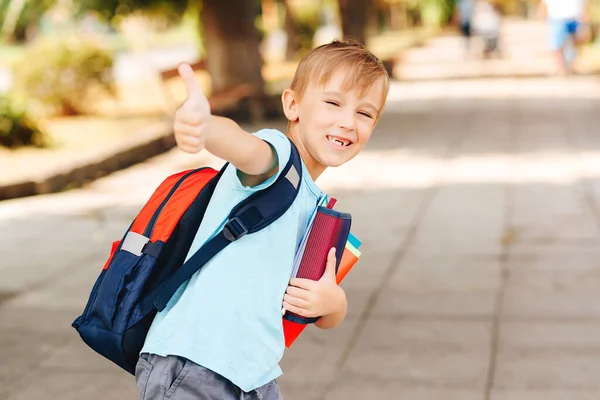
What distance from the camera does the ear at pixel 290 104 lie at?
2248 mm

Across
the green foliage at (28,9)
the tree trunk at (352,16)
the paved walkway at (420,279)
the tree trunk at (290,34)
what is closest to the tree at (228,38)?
the green foliage at (28,9)

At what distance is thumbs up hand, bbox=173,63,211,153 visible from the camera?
1.79 meters

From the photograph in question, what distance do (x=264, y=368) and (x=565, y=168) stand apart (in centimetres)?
726

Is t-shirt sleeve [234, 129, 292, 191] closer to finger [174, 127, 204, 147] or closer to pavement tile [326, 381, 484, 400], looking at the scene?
finger [174, 127, 204, 147]

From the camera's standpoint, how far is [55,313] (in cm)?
486

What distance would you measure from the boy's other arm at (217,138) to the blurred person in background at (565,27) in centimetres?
1701

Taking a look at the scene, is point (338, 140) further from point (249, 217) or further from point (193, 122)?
point (193, 122)

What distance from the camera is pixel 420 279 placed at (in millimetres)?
5320

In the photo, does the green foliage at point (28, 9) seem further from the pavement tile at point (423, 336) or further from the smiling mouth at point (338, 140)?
the smiling mouth at point (338, 140)

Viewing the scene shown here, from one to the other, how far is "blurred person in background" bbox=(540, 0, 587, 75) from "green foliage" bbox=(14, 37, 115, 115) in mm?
8956

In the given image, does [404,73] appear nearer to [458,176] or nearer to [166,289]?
[458,176]

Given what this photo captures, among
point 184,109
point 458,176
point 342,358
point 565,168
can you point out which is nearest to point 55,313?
point 342,358

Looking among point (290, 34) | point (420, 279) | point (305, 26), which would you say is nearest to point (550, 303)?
point (420, 279)

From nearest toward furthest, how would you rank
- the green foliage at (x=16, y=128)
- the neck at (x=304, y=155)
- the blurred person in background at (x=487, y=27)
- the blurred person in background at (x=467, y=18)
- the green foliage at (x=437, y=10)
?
the neck at (x=304, y=155) → the green foliage at (x=16, y=128) → the blurred person in background at (x=487, y=27) → the blurred person in background at (x=467, y=18) → the green foliage at (x=437, y=10)
